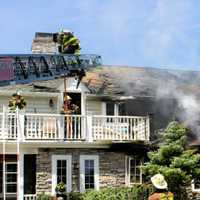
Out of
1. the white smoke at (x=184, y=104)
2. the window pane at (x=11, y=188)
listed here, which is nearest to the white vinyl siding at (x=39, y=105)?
the window pane at (x=11, y=188)

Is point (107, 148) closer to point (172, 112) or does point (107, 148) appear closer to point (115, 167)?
point (115, 167)

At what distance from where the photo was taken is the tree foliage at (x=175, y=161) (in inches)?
894

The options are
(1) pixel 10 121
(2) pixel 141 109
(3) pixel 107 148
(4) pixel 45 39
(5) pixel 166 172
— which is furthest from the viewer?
(4) pixel 45 39

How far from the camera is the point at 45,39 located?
99.2ft

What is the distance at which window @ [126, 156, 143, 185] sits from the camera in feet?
86.9

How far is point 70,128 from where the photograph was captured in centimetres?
2523

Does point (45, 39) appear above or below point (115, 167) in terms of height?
above

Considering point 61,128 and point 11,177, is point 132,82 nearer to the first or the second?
point 61,128

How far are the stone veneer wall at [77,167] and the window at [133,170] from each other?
0.26 meters

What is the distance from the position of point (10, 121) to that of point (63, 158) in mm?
2732

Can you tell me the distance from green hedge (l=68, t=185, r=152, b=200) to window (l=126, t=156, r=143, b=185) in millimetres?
2039

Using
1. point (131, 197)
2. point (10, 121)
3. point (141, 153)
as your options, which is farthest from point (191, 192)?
point (10, 121)

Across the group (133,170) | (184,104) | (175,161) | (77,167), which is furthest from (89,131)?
(184,104)

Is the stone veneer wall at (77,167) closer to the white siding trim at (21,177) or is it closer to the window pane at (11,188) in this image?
the white siding trim at (21,177)
